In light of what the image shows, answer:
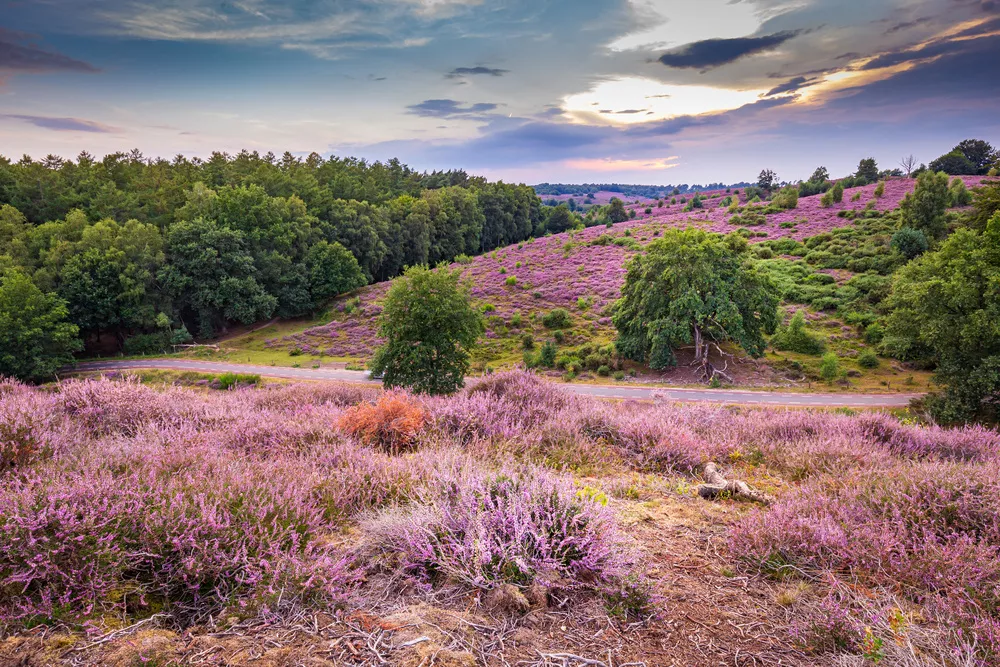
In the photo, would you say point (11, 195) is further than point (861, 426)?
Yes

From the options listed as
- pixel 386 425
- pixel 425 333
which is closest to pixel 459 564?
pixel 386 425

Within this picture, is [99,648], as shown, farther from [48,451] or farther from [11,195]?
[11,195]

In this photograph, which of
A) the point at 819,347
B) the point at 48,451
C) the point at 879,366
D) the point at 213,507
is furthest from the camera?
the point at 819,347

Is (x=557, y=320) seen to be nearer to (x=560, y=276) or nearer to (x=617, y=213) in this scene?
(x=560, y=276)

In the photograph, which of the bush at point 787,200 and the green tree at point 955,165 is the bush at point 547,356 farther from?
the green tree at point 955,165

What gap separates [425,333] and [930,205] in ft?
168

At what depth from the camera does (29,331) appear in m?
39.1

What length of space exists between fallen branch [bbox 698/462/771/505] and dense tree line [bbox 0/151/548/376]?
55.1 metres

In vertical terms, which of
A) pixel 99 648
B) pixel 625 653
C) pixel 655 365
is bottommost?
pixel 655 365

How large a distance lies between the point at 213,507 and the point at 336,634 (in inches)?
54.8

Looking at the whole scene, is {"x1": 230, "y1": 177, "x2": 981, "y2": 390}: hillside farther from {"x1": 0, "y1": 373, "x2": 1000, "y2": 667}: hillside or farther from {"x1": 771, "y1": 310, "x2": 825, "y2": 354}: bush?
{"x1": 0, "y1": 373, "x2": 1000, "y2": 667}: hillside

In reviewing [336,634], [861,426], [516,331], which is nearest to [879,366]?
[516,331]

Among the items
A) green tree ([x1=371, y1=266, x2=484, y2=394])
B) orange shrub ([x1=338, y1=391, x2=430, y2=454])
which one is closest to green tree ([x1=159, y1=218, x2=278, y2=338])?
green tree ([x1=371, y1=266, x2=484, y2=394])

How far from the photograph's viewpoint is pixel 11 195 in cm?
5553
